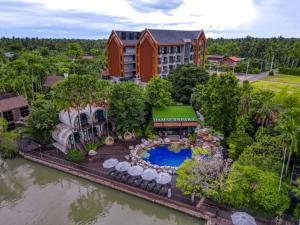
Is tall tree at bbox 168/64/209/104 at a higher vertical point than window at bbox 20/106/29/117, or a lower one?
higher

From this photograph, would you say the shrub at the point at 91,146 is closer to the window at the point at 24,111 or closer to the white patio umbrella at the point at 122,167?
the white patio umbrella at the point at 122,167

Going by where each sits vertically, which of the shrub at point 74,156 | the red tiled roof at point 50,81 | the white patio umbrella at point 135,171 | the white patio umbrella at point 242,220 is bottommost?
the shrub at point 74,156

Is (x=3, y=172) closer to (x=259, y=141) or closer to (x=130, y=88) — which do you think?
(x=130, y=88)

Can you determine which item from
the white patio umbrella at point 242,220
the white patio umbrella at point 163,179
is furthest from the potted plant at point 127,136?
the white patio umbrella at point 242,220

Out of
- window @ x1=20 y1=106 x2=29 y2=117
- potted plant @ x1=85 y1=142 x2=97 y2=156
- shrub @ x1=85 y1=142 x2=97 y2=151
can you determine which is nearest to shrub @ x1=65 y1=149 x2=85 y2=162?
potted plant @ x1=85 y1=142 x2=97 y2=156

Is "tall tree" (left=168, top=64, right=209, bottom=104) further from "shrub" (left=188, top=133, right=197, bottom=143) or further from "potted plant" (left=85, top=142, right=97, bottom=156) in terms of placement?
"potted plant" (left=85, top=142, right=97, bottom=156)

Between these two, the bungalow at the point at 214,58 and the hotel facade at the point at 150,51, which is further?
the bungalow at the point at 214,58
